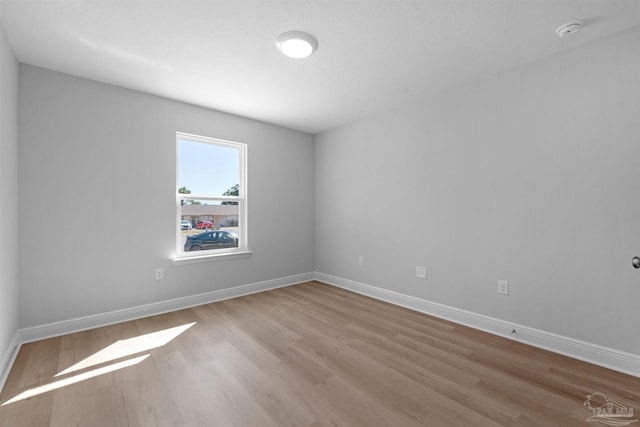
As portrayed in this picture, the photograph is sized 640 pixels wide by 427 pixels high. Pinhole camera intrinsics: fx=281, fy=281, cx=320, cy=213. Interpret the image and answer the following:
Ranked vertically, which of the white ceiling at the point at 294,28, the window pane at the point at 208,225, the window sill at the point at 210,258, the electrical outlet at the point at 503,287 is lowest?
the electrical outlet at the point at 503,287

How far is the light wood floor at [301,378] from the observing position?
62.6 inches

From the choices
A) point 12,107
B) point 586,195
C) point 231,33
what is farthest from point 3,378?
point 586,195

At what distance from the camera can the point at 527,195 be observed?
2500 mm

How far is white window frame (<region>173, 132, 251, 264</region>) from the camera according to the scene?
3344mm

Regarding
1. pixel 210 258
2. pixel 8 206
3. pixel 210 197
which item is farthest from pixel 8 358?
pixel 210 197

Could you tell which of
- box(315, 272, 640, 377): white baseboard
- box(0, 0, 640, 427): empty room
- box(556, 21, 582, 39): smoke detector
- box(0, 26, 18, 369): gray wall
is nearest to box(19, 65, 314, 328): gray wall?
box(0, 0, 640, 427): empty room

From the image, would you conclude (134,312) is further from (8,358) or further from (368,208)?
(368,208)

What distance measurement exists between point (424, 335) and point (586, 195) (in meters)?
1.75

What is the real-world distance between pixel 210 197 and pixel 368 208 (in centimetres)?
210

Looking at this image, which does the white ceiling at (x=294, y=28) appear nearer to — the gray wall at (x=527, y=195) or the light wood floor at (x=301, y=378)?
the gray wall at (x=527, y=195)

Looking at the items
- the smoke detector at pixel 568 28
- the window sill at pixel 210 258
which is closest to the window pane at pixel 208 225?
the window sill at pixel 210 258

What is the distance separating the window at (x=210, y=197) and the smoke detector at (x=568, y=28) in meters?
3.39

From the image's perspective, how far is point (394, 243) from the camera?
357cm

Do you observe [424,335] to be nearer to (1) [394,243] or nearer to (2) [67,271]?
(1) [394,243]
